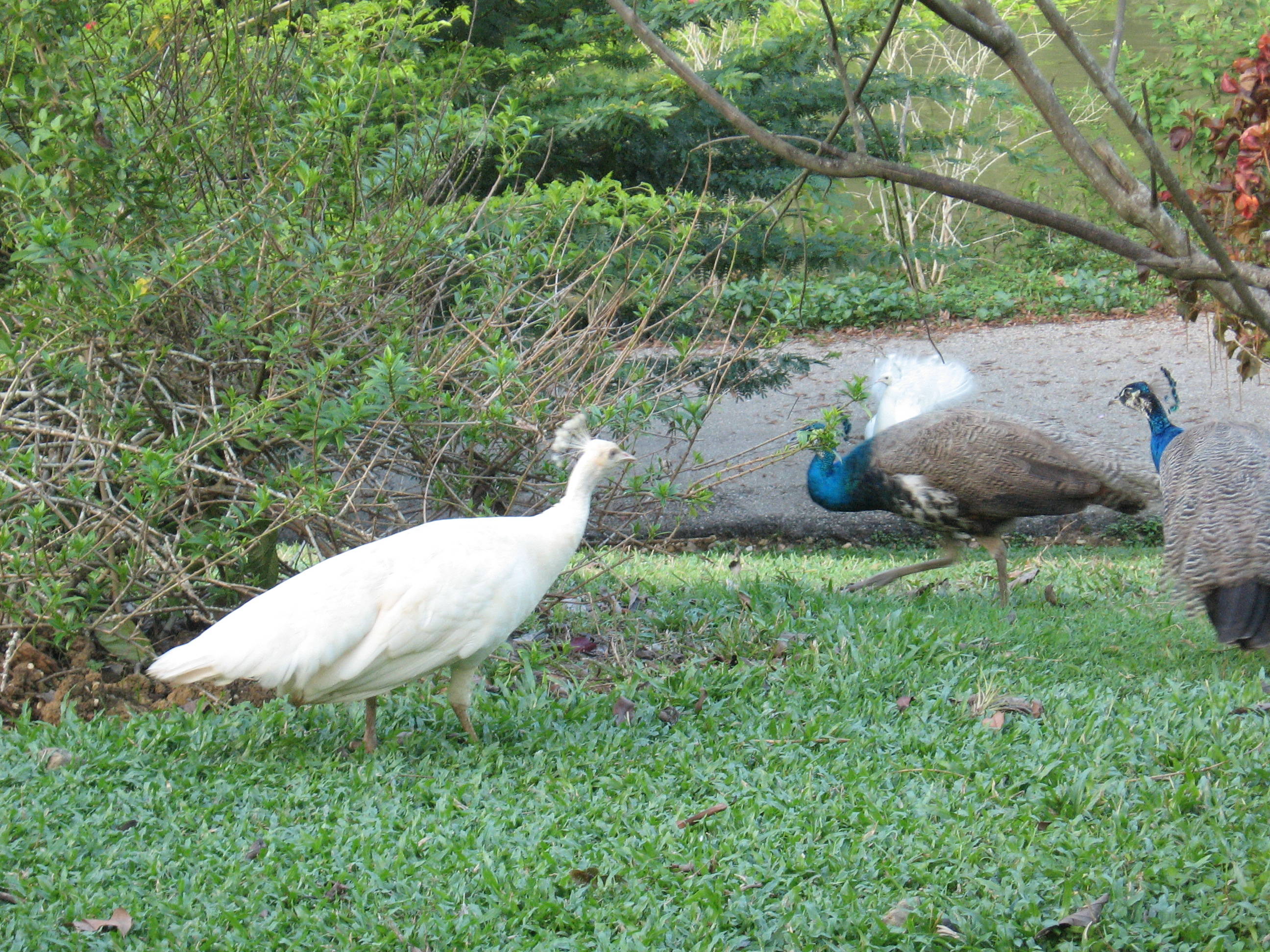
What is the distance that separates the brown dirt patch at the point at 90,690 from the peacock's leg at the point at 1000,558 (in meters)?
3.85

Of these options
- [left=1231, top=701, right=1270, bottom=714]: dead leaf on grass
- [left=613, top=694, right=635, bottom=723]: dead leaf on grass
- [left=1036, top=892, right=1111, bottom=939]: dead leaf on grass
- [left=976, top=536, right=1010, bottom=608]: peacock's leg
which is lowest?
[left=976, top=536, right=1010, bottom=608]: peacock's leg

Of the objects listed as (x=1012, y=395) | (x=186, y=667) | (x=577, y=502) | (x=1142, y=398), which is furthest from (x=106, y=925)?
(x=1012, y=395)

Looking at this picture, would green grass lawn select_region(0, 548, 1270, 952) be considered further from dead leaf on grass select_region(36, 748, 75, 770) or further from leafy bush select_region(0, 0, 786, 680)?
leafy bush select_region(0, 0, 786, 680)

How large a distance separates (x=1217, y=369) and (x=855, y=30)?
6.07 meters

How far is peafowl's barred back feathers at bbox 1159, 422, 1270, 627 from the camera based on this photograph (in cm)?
459

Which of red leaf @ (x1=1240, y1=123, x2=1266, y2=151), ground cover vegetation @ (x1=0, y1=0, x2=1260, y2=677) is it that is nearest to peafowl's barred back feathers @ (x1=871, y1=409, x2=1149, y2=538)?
ground cover vegetation @ (x1=0, y1=0, x2=1260, y2=677)

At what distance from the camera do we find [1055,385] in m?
12.4

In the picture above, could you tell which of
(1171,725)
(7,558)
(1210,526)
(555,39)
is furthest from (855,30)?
(7,558)

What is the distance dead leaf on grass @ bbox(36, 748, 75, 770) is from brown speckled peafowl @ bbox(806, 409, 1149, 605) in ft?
13.1

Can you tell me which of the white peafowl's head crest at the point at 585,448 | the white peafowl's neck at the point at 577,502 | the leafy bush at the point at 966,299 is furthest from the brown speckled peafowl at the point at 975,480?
the leafy bush at the point at 966,299

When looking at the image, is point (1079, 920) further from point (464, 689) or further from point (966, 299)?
point (966, 299)

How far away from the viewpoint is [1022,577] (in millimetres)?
7094

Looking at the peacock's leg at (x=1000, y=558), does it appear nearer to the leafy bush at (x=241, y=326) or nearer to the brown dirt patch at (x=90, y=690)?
the leafy bush at (x=241, y=326)

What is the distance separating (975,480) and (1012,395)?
6.17 metres
